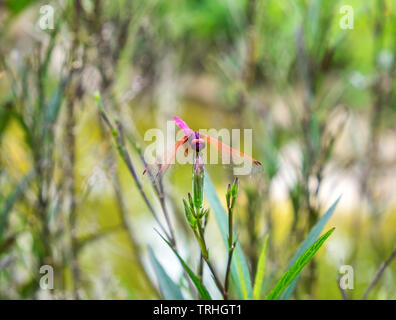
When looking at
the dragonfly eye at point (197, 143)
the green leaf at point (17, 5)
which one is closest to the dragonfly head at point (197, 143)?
the dragonfly eye at point (197, 143)

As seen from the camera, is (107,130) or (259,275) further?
(107,130)

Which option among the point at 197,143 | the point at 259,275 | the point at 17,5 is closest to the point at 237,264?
the point at 259,275

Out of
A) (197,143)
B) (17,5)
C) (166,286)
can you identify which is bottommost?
(166,286)

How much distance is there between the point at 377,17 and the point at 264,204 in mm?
358

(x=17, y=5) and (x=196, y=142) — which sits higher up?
(x=17, y=5)

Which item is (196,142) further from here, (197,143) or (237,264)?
(237,264)

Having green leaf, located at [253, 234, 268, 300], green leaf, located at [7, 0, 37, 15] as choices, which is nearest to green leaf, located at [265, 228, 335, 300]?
green leaf, located at [253, 234, 268, 300]

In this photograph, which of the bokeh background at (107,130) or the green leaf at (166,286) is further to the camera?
the bokeh background at (107,130)

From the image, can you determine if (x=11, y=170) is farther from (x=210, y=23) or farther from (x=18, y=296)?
(x=210, y=23)

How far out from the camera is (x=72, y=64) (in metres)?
0.51

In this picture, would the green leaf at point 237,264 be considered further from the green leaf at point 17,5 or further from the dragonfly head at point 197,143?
the green leaf at point 17,5

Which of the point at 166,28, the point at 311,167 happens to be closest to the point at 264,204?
the point at 311,167

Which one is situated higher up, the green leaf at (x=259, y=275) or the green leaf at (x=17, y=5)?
the green leaf at (x=17, y=5)

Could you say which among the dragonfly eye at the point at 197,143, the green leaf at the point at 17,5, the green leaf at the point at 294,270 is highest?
the green leaf at the point at 17,5
